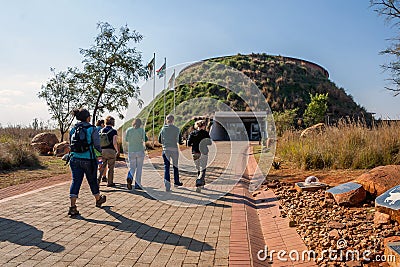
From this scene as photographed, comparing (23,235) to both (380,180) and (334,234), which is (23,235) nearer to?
(334,234)

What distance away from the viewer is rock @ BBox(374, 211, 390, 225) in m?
4.23

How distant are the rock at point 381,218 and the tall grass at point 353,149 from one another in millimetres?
4438

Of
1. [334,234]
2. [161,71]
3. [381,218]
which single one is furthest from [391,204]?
[161,71]

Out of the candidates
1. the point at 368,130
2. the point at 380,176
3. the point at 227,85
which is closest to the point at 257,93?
the point at 227,85

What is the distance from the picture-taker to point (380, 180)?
→ 554 centimetres

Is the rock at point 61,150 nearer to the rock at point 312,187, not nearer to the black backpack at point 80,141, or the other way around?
the black backpack at point 80,141

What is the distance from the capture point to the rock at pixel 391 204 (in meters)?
4.15

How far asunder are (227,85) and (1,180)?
156 feet

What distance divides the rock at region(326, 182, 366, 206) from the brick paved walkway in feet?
4.11

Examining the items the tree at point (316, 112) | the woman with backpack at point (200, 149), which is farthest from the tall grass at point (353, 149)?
the tree at point (316, 112)

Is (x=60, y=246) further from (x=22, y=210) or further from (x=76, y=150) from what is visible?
(x=22, y=210)

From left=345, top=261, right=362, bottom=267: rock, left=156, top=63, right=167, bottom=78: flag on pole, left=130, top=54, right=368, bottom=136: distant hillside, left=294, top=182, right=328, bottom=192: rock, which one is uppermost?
left=130, top=54, right=368, bottom=136: distant hillside

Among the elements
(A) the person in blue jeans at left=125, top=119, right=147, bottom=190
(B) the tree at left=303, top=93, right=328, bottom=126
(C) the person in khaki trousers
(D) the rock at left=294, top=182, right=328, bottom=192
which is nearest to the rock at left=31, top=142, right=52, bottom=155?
(C) the person in khaki trousers

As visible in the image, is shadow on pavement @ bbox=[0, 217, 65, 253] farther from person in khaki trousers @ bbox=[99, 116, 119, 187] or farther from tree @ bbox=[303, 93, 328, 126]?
tree @ bbox=[303, 93, 328, 126]
